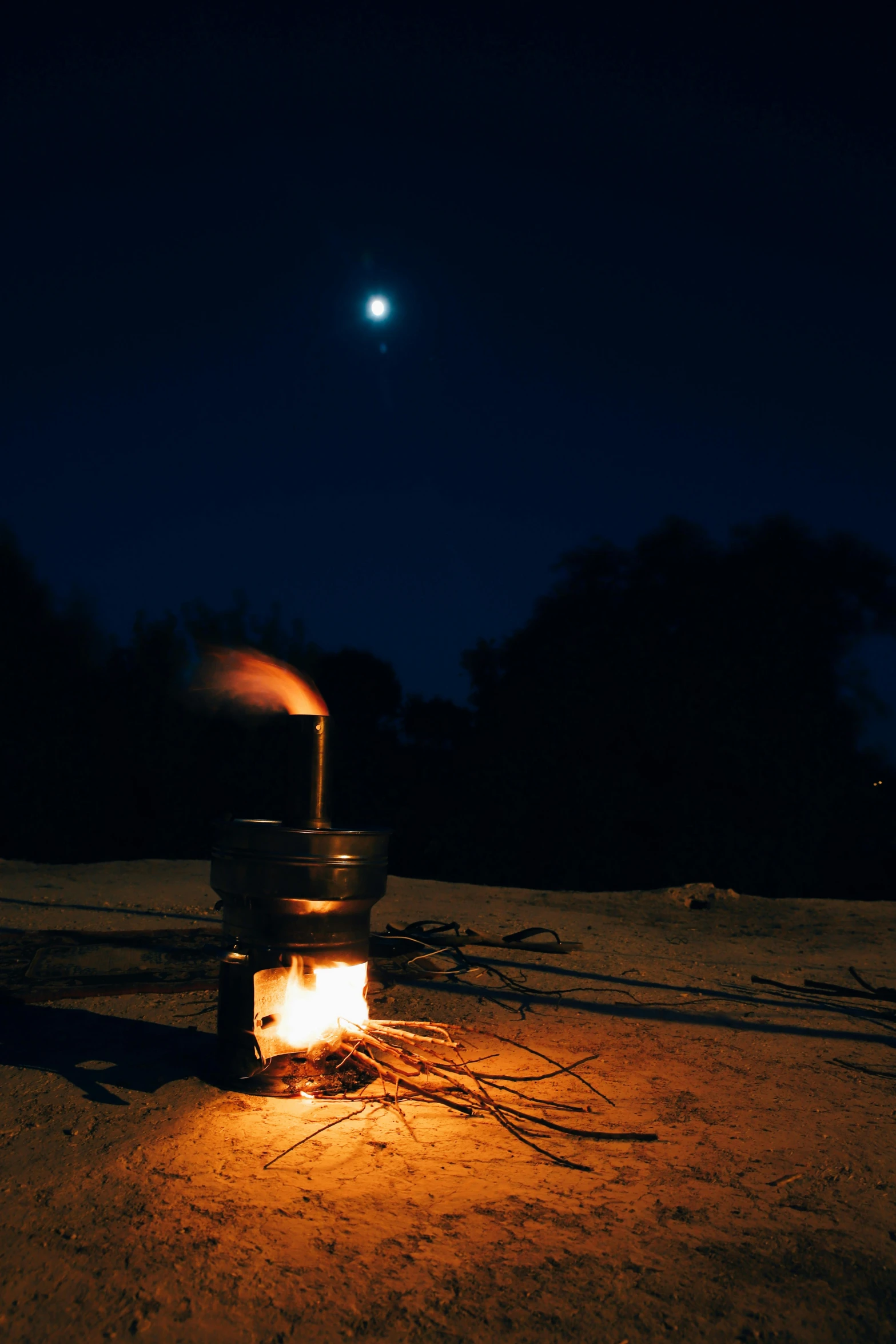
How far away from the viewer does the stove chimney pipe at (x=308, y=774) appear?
11.9 ft

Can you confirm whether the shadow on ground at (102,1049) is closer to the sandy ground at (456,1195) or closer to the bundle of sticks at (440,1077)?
the sandy ground at (456,1195)

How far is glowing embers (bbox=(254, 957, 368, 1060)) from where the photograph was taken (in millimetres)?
3393

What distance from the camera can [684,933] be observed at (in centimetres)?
841

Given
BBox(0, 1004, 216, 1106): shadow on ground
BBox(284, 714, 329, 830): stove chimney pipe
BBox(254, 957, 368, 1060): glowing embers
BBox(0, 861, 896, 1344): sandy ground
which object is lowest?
BBox(0, 861, 896, 1344): sandy ground

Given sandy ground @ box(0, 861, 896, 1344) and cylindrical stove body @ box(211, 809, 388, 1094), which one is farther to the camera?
cylindrical stove body @ box(211, 809, 388, 1094)

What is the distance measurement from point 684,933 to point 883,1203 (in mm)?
6011

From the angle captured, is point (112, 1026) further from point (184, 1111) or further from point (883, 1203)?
point (883, 1203)

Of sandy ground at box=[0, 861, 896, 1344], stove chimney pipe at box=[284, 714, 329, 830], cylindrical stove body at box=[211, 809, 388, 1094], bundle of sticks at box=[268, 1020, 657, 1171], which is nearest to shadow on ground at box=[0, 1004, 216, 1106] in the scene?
sandy ground at box=[0, 861, 896, 1344]

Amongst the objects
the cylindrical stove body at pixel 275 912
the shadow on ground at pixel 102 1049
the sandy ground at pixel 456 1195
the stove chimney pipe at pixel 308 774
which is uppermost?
the stove chimney pipe at pixel 308 774

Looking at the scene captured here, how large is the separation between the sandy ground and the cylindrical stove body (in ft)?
0.62

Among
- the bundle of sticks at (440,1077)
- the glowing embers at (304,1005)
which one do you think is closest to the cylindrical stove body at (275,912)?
the glowing embers at (304,1005)

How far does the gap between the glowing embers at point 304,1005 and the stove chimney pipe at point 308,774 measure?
55cm

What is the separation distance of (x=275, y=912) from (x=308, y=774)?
0.56 metres

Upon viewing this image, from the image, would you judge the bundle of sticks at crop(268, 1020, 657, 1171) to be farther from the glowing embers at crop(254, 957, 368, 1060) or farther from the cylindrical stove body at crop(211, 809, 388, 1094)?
the cylindrical stove body at crop(211, 809, 388, 1094)
